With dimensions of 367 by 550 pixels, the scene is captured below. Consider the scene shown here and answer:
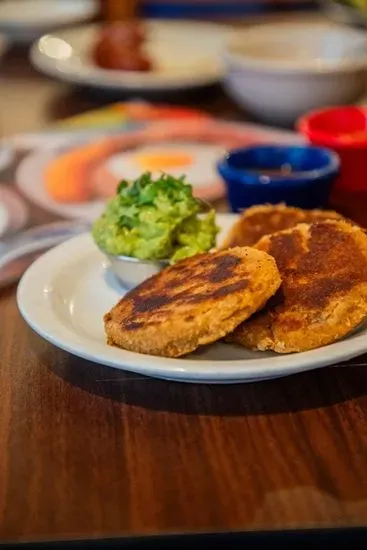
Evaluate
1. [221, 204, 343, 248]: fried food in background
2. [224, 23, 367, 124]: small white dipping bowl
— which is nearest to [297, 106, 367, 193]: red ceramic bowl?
[224, 23, 367, 124]: small white dipping bowl

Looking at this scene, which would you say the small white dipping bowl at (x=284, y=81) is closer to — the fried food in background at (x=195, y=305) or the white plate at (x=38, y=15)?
the white plate at (x=38, y=15)

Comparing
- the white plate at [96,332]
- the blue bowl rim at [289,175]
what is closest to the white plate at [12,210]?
the white plate at [96,332]

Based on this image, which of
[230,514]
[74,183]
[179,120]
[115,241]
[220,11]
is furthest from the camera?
[220,11]

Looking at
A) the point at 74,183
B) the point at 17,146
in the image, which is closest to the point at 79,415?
the point at 74,183

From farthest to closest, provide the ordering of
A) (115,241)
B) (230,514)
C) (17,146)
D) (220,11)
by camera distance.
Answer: (220,11)
(17,146)
(115,241)
(230,514)

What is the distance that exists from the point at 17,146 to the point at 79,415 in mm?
912

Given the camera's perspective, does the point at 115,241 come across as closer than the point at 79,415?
No

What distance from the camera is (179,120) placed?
5.79ft

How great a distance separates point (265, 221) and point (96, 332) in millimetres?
280

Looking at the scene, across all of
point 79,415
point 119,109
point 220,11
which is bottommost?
point 220,11

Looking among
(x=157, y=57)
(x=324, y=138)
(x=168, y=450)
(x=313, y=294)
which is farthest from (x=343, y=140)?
(x=157, y=57)

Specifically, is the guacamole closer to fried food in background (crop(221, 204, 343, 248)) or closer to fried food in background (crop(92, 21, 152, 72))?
fried food in background (crop(221, 204, 343, 248))

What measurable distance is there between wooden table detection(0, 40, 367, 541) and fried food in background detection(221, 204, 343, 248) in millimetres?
231

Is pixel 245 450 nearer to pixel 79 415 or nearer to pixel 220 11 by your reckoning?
pixel 79 415
